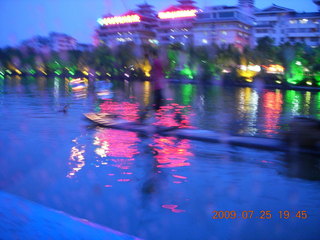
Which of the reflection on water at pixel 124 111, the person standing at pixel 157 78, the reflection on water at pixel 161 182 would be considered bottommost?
the reflection on water at pixel 161 182

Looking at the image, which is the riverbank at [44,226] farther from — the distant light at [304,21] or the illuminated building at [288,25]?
the distant light at [304,21]

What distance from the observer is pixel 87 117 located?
9703 mm

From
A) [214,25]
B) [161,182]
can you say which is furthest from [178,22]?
[161,182]

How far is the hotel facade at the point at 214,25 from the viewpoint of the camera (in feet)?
198

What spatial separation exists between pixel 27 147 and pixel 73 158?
4.60 feet

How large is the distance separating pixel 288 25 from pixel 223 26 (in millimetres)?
13865

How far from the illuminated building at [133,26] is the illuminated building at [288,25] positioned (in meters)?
30.4

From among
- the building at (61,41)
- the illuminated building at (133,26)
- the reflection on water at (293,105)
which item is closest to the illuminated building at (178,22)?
the illuminated building at (133,26)

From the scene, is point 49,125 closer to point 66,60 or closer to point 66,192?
point 66,192

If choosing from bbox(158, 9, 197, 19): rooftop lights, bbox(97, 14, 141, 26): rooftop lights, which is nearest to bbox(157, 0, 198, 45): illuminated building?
bbox(158, 9, 197, 19): rooftop lights

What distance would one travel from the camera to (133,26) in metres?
89.8

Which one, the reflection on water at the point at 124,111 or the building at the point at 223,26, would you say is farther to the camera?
the building at the point at 223,26

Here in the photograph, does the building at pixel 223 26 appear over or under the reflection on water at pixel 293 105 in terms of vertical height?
over

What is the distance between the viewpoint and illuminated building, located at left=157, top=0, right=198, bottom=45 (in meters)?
Answer: 77.2
